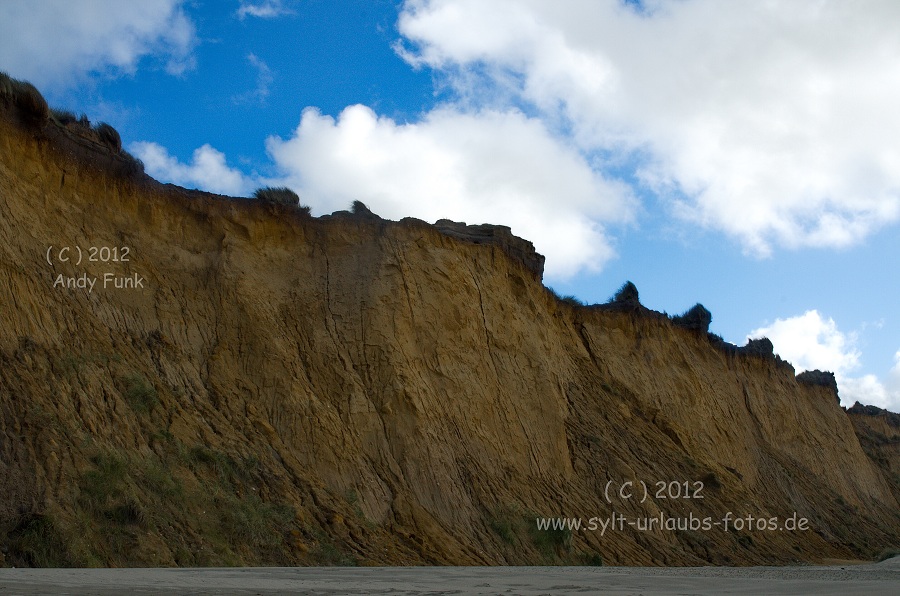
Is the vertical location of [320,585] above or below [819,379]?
below

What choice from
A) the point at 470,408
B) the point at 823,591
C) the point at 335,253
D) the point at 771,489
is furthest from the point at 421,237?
the point at 771,489

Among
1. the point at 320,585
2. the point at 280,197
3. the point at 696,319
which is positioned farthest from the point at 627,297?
the point at 320,585

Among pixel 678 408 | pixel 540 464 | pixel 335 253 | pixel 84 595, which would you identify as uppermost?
pixel 335 253

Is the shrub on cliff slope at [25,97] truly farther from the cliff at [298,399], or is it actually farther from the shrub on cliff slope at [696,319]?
the shrub on cliff slope at [696,319]

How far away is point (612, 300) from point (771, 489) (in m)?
10.1

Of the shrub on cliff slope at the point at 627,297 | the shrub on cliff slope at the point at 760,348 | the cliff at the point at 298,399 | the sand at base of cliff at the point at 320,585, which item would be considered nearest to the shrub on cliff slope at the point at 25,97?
the cliff at the point at 298,399

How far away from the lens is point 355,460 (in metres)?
18.7

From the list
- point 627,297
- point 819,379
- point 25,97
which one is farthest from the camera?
point 819,379

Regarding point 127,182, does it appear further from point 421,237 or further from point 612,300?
point 612,300

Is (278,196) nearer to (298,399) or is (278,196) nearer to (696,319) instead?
(298,399)

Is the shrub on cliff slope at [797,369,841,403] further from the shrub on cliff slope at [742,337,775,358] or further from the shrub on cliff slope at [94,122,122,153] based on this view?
the shrub on cliff slope at [94,122,122,153]

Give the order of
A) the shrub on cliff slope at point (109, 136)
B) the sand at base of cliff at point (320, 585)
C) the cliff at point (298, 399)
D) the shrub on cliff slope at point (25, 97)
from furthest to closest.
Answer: the shrub on cliff slope at point (109, 136), the shrub on cliff slope at point (25, 97), the cliff at point (298, 399), the sand at base of cliff at point (320, 585)

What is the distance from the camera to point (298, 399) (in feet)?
62.3

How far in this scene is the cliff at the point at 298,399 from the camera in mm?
14094
